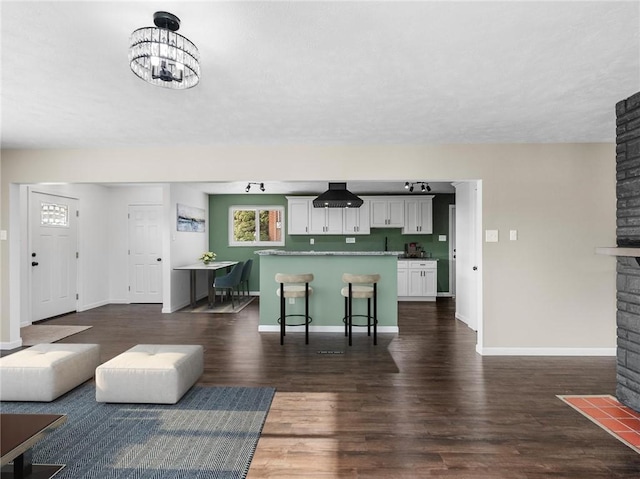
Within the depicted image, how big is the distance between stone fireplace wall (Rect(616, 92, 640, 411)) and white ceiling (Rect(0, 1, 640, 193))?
0.25m

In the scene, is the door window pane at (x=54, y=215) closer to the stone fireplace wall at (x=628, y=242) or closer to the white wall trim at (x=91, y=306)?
the white wall trim at (x=91, y=306)

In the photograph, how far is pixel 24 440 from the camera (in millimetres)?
1830

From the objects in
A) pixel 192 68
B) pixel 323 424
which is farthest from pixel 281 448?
pixel 192 68

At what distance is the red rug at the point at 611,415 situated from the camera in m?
2.45

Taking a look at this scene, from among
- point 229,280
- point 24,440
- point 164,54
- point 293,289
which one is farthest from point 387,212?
point 24,440

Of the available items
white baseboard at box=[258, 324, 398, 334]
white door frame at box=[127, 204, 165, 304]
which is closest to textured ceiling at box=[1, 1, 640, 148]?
white baseboard at box=[258, 324, 398, 334]

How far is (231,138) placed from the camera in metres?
3.99

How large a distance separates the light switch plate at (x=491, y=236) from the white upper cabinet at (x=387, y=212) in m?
3.94

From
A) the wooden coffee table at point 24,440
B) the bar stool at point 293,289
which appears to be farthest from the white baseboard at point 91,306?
the wooden coffee table at point 24,440

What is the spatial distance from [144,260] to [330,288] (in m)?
4.36

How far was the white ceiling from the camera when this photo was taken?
182 cm

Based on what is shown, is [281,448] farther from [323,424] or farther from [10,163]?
[10,163]

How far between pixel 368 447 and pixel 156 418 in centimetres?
152

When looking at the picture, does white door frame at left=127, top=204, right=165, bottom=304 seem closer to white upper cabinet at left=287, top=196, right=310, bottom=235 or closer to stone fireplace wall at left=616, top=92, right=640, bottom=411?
white upper cabinet at left=287, top=196, right=310, bottom=235
